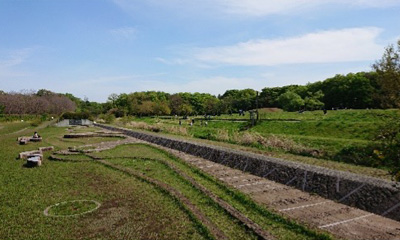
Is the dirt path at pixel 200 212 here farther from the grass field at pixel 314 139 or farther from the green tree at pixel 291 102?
the green tree at pixel 291 102

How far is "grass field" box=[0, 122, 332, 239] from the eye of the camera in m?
6.77

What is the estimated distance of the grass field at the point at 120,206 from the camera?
6770 mm

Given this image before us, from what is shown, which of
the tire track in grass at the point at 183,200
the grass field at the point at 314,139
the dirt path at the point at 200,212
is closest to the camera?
the dirt path at the point at 200,212

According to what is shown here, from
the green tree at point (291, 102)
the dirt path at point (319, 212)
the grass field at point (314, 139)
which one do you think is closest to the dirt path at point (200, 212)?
the dirt path at point (319, 212)

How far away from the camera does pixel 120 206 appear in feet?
28.3

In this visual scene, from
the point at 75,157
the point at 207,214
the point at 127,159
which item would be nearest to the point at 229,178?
the point at 207,214

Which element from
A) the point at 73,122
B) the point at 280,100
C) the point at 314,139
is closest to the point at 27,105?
the point at 73,122

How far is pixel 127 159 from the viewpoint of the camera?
1680cm

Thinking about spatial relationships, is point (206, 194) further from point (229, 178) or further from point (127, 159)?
point (127, 159)

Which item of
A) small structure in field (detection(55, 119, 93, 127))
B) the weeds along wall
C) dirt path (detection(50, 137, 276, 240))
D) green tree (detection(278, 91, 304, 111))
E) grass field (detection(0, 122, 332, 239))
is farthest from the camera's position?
green tree (detection(278, 91, 304, 111))

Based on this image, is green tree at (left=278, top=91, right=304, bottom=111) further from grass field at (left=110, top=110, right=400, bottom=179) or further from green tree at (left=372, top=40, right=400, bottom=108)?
green tree at (left=372, top=40, right=400, bottom=108)

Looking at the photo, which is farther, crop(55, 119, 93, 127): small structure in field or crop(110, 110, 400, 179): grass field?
crop(55, 119, 93, 127): small structure in field

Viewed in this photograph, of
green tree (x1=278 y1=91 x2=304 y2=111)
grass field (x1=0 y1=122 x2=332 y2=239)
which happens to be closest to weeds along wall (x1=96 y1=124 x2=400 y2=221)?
grass field (x1=0 y1=122 x2=332 y2=239)

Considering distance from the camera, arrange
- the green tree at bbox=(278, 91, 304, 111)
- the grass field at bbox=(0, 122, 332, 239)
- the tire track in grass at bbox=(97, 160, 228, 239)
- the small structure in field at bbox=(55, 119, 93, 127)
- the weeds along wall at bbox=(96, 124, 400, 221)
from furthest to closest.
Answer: the green tree at bbox=(278, 91, 304, 111)
the small structure in field at bbox=(55, 119, 93, 127)
the weeds along wall at bbox=(96, 124, 400, 221)
the grass field at bbox=(0, 122, 332, 239)
the tire track in grass at bbox=(97, 160, 228, 239)
